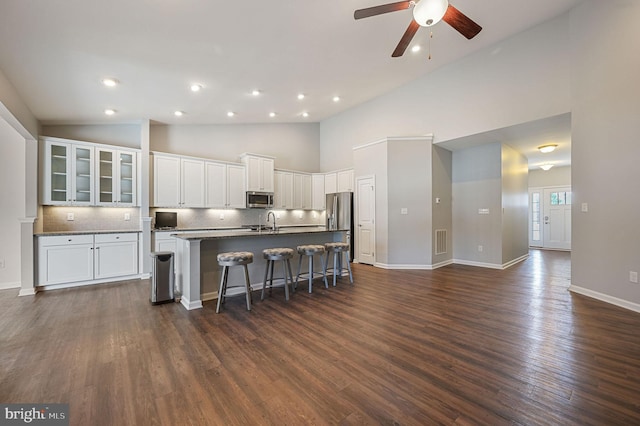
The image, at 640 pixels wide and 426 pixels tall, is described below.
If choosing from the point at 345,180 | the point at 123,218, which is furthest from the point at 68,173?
the point at 345,180

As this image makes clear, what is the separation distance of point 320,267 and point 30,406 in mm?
3694

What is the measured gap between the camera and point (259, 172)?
6.63 meters

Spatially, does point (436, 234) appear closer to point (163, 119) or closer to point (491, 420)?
point (491, 420)

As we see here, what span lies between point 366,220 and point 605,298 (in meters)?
3.88

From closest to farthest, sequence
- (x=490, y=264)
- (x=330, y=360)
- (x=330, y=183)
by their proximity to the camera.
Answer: (x=330, y=360)
(x=490, y=264)
(x=330, y=183)

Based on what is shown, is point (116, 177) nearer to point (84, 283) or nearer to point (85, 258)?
point (85, 258)

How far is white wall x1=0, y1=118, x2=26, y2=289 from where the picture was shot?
431 cm

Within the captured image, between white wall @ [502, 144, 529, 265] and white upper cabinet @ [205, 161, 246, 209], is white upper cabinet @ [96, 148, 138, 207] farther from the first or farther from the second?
white wall @ [502, 144, 529, 265]

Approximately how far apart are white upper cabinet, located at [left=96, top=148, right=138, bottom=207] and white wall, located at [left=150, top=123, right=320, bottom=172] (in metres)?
0.81

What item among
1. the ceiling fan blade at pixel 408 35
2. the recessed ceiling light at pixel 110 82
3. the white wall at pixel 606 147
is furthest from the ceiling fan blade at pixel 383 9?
the recessed ceiling light at pixel 110 82

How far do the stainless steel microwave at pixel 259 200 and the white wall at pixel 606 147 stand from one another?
576cm

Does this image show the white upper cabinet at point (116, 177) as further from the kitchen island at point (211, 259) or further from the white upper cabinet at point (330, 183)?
the white upper cabinet at point (330, 183)

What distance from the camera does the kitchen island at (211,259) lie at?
10.8 feet

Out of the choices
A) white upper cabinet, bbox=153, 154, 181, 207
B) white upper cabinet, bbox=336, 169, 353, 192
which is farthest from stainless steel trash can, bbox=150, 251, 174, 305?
white upper cabinet, bbox=336, 169, 353, 192
